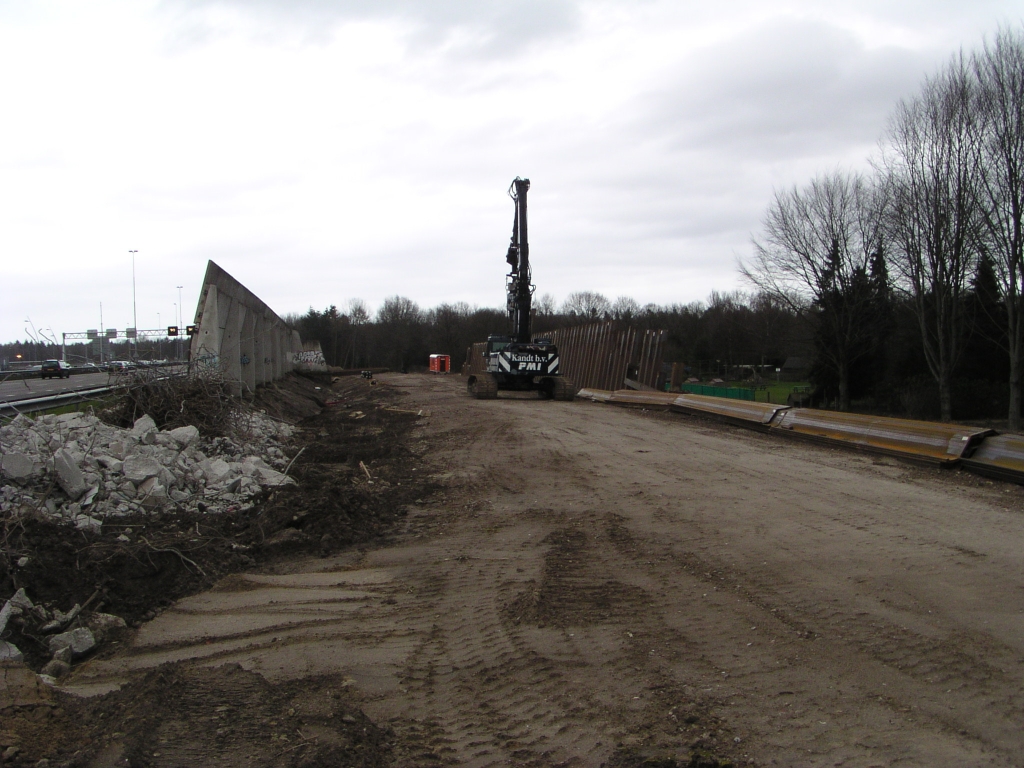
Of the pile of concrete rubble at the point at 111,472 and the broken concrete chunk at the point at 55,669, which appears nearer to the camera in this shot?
the broken concrete chunk at the point at 55,669

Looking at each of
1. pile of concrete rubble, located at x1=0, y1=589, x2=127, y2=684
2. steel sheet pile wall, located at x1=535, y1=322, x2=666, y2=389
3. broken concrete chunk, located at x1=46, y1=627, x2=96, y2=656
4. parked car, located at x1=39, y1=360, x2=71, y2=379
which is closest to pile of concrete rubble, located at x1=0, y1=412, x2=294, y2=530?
pile of concrete rubble, located at x1=0, y1=589, x2=127, y2=684

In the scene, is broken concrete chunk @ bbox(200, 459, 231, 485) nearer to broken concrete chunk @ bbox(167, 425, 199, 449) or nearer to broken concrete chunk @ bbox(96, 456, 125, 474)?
broken concrete chunk @ bbox(167, 425, 199, 449)

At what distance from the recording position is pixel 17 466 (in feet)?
21.1

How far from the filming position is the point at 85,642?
4531 mm

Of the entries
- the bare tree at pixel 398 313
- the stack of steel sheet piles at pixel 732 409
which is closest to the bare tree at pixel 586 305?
the bare tree at pixel 398 313

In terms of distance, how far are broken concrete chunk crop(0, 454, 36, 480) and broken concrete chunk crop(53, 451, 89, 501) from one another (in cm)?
20

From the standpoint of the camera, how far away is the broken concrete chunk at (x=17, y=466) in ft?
20.9

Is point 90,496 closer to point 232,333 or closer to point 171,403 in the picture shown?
point 171,403

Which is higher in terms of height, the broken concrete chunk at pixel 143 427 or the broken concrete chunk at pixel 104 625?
the broken concrete chunk at pixel 143 427

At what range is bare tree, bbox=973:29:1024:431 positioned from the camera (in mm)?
19734

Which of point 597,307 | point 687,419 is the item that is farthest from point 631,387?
point 597,307

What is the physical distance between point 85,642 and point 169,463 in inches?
150

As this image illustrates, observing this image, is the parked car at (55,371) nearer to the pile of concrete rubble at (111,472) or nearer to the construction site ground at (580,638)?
the pile of concrete rubble at (111,472)

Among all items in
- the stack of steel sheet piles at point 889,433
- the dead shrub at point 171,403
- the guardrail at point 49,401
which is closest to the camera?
the stack of steel sheet piles at point 889,433
